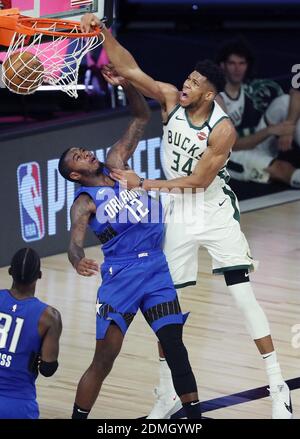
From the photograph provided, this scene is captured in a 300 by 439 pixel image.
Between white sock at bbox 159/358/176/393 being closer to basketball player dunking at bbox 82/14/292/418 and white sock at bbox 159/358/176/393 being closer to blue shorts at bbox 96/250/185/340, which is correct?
basketball player dunking at bbox 82/14/292/418

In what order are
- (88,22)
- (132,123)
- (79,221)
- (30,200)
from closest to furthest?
(79,221), (88,22), (132,123), (30,200)

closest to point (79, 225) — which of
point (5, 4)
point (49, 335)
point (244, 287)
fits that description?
point (49, 335)

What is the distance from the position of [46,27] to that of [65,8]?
1.90ft

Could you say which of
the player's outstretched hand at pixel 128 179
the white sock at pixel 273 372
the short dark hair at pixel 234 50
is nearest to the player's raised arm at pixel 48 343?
the player's outstretched hand at pixel 128 179

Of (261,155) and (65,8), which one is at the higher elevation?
(65,8)

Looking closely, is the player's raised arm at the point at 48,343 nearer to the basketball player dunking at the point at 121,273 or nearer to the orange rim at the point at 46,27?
the basketball player dunking at the point at 121,273

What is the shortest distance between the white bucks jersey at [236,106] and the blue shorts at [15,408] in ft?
20.2

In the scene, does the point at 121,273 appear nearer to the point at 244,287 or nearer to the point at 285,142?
the point at 244,287

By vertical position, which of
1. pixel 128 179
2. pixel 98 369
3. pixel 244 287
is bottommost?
pixel 98 369

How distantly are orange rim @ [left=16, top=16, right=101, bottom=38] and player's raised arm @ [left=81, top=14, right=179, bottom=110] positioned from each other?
0.10 metres

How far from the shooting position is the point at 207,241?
7.73 m

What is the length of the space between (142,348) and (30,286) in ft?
7.45

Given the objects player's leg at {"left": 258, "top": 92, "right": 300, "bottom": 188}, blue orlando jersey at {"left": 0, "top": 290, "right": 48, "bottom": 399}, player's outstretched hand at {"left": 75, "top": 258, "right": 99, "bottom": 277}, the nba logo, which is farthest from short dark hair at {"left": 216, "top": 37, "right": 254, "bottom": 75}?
blue orlando jersey at {"left": 0, "top": 290, "right": 48, "bottom": 399}
